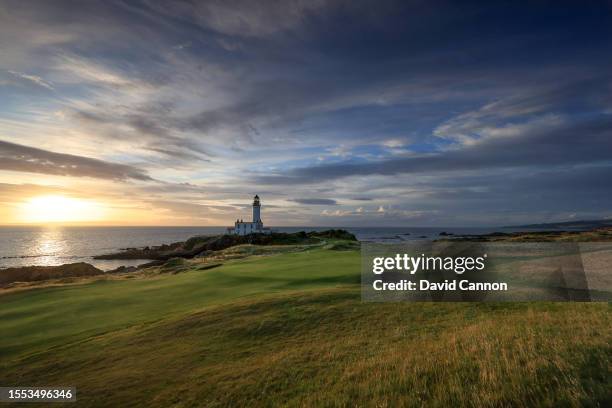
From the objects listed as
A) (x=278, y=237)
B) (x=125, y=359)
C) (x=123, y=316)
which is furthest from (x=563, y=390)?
(x=278, y=237)

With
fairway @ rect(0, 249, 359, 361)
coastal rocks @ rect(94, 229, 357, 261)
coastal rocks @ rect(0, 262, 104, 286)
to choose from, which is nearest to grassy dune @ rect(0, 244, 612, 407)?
fairway @ rect(0, 249, 359, 361)

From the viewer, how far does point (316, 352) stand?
33.7 feet

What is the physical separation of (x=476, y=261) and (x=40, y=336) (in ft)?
66.7

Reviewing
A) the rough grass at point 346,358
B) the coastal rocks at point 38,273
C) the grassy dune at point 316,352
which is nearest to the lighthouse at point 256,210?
the coastal rocks at point 38,273

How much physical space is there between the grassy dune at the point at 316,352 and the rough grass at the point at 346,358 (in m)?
0.04

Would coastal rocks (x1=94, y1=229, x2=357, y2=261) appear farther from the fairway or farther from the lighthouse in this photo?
the fairway

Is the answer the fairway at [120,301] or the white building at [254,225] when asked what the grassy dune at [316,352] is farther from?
the white building at [254,225]

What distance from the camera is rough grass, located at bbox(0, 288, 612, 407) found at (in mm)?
6875

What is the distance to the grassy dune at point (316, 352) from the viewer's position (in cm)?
701

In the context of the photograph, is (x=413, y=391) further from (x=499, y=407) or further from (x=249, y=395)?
(x=249, y=395)

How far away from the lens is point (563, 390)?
6.05m

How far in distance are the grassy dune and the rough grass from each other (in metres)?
0.04

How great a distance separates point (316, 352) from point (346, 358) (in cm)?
104

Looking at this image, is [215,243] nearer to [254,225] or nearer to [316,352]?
[254,225]
